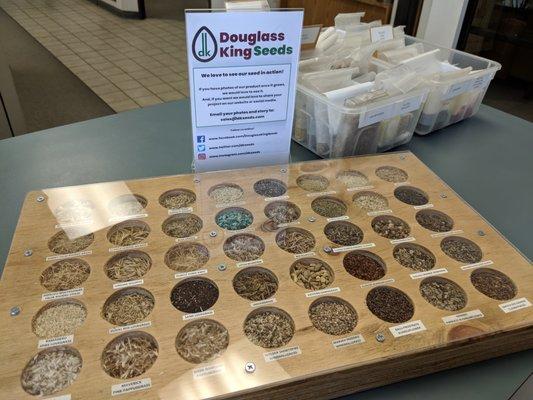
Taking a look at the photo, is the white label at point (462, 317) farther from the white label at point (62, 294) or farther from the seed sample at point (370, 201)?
the white label at point (62, 294)

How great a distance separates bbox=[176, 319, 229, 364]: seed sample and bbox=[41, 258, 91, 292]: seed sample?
215 mm

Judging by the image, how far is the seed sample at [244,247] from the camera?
0.78 meters

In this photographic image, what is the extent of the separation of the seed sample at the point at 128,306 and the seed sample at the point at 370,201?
0.49m

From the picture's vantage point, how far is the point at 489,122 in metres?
1.42

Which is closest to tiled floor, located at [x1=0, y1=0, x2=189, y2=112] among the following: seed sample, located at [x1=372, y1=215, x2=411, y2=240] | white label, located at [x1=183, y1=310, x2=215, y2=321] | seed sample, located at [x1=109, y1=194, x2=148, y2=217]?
seed sample, located at [x1=109, y1=194, x2=148, y2=217]

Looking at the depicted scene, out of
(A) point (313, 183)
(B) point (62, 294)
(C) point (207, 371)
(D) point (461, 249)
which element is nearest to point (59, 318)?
(B) point (62, 294)

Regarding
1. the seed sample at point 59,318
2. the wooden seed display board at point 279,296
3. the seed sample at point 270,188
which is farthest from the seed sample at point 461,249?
the seed sample at point 59,318

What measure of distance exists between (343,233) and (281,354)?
326 millimetres

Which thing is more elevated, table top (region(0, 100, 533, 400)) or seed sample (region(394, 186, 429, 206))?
seed sample (region(394, 186, 429, 206))

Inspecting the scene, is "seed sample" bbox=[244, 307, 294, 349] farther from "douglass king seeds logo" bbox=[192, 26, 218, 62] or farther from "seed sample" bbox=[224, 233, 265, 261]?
"douglass king seeds logo" bbox=[192, 26, 218, 62]

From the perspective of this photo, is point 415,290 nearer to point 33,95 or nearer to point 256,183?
point 256,183

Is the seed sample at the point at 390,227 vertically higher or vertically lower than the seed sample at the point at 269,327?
higher

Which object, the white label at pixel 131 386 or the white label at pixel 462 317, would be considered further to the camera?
the white label at pixel 462 317

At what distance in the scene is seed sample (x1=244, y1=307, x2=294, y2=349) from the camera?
2.12ft
